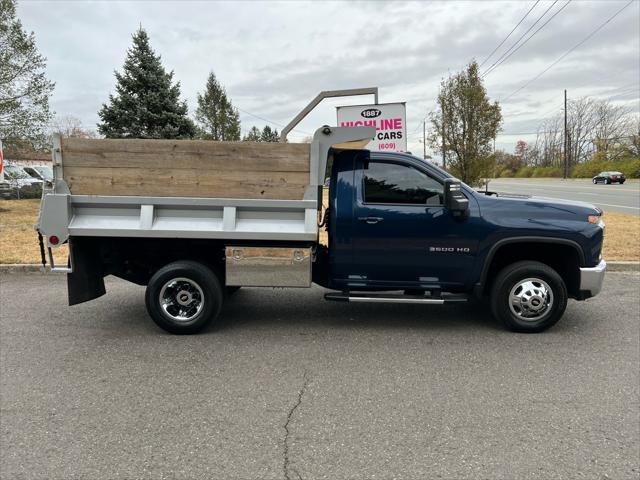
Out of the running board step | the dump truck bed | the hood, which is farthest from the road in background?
the dump truck bed

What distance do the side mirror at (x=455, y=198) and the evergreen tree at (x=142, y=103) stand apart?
1793cm

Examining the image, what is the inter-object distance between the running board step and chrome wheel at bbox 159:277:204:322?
4.62ft

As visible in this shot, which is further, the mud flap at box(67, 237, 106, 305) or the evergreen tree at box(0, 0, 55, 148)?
the evergreen tree at box(0, 0, 55, 148)

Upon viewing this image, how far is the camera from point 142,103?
2080 cm

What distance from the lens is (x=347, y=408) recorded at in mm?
3506

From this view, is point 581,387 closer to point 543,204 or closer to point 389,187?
point 543,204

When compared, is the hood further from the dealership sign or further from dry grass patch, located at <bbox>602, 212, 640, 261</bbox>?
dry grass patch, located at <bbox>602, 212, 640, 261</bbox>

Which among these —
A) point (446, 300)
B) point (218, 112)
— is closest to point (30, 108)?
point (218, 112)

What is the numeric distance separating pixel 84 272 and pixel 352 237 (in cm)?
295

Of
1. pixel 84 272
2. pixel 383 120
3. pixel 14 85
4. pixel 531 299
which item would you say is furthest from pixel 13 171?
pixel 531 299

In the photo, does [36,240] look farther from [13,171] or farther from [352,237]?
[13,171]

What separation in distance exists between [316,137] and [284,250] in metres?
1.22

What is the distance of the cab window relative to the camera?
5102mm

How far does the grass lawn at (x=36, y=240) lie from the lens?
8680 mm
